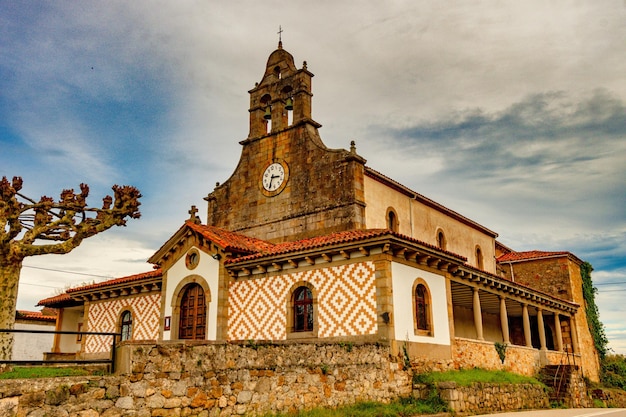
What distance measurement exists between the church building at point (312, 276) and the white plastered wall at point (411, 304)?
0.22ft

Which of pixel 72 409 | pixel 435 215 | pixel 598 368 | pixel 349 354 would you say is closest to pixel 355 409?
pixel 349 354

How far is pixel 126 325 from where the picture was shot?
27047 millimetres

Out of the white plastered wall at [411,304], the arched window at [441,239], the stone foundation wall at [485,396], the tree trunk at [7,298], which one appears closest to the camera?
the tree trunk at [7,298]

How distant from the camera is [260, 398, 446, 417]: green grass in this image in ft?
42.5

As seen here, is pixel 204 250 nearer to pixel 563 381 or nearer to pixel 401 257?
pixel 401 257

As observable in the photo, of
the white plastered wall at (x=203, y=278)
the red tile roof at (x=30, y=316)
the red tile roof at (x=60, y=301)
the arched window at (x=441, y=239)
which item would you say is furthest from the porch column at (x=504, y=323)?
the red tile roof at (x=30, y=316)

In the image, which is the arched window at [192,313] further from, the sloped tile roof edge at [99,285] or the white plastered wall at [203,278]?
the sloped tile roof edge at [99,285]

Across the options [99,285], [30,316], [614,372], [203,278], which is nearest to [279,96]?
[203,278]

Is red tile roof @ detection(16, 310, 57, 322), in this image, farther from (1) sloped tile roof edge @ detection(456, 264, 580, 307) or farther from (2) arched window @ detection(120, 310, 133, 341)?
(1) sloped tile roof edge @ detection(456, 264, 580, 307)

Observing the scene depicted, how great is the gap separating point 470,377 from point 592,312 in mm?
23385

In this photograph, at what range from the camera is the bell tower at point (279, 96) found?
89.4ft

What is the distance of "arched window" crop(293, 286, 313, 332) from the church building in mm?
40

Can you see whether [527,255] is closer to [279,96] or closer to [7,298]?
[279,96]

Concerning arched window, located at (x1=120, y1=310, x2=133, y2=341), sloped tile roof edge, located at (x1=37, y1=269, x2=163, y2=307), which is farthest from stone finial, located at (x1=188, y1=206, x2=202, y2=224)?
arched window, located at (x1=120, y1=310, x2=133, y2=341)
